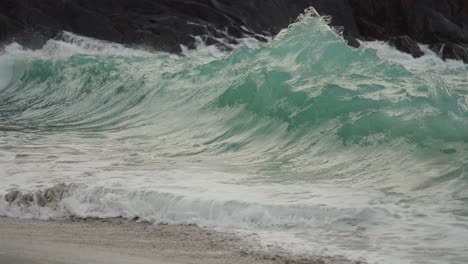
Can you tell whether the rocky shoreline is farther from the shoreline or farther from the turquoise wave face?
the shoreline

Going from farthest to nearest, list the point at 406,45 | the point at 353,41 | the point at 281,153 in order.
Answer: the point at 406,45
the point at 353,41
the point at 281,153

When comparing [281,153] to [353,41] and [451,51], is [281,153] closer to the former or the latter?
[353,41]

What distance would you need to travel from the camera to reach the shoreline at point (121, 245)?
396 cm

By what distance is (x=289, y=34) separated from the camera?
1071cm

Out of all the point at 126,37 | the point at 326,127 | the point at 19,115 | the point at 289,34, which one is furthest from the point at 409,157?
the point at 126,37

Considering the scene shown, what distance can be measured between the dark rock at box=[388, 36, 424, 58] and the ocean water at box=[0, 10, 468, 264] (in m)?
18.7

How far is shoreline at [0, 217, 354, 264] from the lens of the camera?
3.96 meters

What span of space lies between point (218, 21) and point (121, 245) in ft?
85.1

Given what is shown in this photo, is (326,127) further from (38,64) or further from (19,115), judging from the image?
(38,64)

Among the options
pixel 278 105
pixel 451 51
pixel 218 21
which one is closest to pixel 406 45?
pixel 451 51

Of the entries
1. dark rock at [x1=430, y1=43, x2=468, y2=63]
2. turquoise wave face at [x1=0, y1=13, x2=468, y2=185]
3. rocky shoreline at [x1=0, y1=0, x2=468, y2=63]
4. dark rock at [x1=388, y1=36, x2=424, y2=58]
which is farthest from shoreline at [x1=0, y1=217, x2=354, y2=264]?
dark rock at [x1=430, y1=43, x2=468, y2=63]

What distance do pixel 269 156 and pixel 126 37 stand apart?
19.7m

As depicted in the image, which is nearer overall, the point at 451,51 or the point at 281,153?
the point at 281,153

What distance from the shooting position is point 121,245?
4.34 meters
